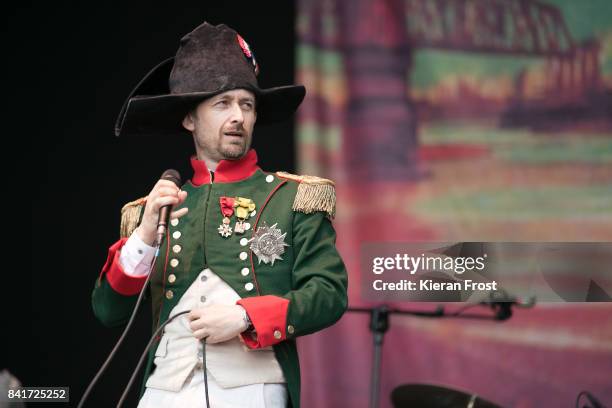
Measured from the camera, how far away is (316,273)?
8.81ft

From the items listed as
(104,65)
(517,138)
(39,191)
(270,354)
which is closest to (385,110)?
(517,138)

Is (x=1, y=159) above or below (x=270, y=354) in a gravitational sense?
above

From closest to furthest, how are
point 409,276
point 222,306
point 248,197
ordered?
point 222,306 → point 248,197 → point 409,276

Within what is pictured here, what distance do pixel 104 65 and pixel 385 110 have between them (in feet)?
3.71

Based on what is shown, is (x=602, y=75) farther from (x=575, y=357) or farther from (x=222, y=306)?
(x=222, y=306)

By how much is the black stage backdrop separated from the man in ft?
3.79

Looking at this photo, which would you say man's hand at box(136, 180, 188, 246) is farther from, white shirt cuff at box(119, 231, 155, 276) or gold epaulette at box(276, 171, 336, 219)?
gold epaulette at box(276, 171, 336, 219)

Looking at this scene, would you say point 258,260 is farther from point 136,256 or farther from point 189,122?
point 189,122

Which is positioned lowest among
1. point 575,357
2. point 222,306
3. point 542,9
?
point 575,357

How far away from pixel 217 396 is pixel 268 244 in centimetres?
42

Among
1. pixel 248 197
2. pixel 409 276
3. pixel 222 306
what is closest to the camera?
pixel 222 306

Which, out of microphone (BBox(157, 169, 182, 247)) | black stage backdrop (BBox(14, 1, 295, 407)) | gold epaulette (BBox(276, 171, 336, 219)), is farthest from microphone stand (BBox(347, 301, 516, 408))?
microphone (BBox(157, 169, 182, 247))

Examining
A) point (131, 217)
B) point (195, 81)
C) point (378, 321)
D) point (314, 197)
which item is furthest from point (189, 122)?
point (378, 321)

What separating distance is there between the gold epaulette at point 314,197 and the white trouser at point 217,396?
476mm
